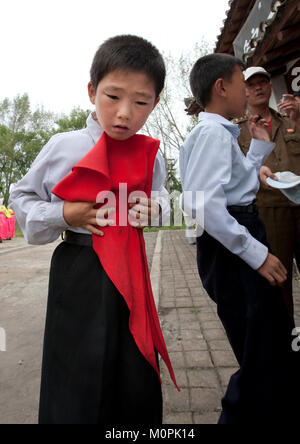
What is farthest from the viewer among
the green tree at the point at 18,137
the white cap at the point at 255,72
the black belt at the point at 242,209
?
the green tree at the point at 18,137

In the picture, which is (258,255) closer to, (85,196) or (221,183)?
(221,183)

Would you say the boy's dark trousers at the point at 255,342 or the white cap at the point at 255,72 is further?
the white cap at the point at 255,72

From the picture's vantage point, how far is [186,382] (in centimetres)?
212

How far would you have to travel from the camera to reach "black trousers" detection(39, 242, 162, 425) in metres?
1.04

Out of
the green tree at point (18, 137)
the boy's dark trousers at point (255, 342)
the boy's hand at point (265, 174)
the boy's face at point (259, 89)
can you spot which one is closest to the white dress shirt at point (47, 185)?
the boy's dark trousers at point (255, 342)

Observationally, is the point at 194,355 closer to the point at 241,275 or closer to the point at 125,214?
the point at 241,275

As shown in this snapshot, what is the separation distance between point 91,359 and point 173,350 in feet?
5.62

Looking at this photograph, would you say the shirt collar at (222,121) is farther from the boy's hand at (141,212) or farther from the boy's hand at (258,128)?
the boy's hand at (141,212)

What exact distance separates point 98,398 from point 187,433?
50cm

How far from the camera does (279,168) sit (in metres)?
2.25

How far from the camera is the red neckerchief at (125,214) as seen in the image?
1022mm

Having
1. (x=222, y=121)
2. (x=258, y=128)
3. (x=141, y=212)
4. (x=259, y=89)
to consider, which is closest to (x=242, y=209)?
(x=222, y=121)

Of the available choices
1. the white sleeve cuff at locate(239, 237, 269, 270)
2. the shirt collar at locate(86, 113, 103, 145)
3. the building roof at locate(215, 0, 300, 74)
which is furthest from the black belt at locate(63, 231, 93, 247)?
the building roof at locate(215, 0, 300, 74)

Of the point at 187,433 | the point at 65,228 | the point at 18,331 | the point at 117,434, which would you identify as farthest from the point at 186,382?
the point at 18,331
